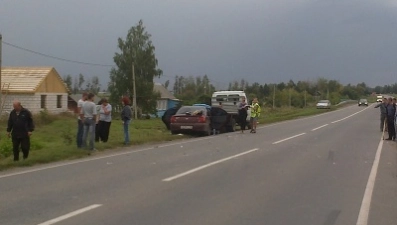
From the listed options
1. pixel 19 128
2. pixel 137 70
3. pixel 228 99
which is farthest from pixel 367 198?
pixel 137 70

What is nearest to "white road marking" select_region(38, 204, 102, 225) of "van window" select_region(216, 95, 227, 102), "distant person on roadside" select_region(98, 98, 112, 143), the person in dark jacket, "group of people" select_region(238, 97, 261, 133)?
the person in dark jacket

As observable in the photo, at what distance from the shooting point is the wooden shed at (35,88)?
164 feet

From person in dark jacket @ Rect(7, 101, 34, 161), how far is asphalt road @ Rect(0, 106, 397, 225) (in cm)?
123

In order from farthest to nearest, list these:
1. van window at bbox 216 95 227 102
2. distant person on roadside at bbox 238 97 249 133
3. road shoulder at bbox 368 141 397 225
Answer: van window at bbox 216 95 227 102 < distant person on roadside at bbox 238 97 249 133 < road shoulder at bbox 368 141 397 225

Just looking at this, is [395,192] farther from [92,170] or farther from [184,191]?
[92,170]

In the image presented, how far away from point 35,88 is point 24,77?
254 cm

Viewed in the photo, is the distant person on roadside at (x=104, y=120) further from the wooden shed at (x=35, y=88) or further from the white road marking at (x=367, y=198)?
the wooden shed at (x=35, y=88)

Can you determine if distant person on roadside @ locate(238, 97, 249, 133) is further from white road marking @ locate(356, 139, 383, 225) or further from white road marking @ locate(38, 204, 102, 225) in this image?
white road marking @ locate(38, 204, 102, 225)

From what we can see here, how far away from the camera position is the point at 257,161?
17469mm

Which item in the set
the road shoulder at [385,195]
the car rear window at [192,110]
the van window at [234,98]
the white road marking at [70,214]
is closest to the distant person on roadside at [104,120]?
the car rear window at [192,110]

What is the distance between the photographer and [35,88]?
49.8 metres

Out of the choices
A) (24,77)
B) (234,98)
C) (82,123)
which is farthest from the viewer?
(24,77)

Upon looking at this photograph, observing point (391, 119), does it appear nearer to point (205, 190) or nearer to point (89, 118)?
point (89, 118)

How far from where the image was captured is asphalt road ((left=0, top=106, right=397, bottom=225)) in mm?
9266
